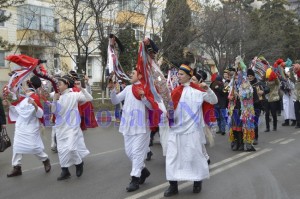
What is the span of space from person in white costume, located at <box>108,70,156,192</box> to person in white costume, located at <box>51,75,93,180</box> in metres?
1.05

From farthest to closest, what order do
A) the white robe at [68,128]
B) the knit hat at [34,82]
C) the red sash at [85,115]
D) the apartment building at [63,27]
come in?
1. the apartment building at [63,27]
2. the red sash at [85,115]
3. the knit hat at [34,82]
4. the white robe at [68,128]

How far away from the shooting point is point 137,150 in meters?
6.26

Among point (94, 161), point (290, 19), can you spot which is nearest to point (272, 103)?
point (94, 161)

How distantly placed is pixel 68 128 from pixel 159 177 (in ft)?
5.72

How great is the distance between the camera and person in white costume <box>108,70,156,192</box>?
20.5ft

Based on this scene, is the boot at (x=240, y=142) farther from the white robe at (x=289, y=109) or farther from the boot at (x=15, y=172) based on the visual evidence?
the white robe at (x=289, y=109)

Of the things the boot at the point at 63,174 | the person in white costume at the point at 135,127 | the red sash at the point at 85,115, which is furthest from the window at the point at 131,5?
the person in white costume at the point at 135,127

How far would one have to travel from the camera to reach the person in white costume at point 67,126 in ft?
23.2

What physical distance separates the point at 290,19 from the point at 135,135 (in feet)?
150

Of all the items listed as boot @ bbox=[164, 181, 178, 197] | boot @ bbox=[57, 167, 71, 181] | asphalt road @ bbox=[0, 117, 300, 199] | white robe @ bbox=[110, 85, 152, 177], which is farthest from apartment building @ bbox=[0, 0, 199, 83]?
boot @ bbox=[164, 181, 178, 197]

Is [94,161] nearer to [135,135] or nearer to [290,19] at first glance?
[135,135]

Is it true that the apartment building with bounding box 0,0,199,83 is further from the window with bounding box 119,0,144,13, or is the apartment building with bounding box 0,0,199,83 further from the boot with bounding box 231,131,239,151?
the boot with bounding box 231,131,239,151

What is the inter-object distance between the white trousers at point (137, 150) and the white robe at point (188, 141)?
0.48 metres

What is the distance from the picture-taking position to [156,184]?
21.9 ft
